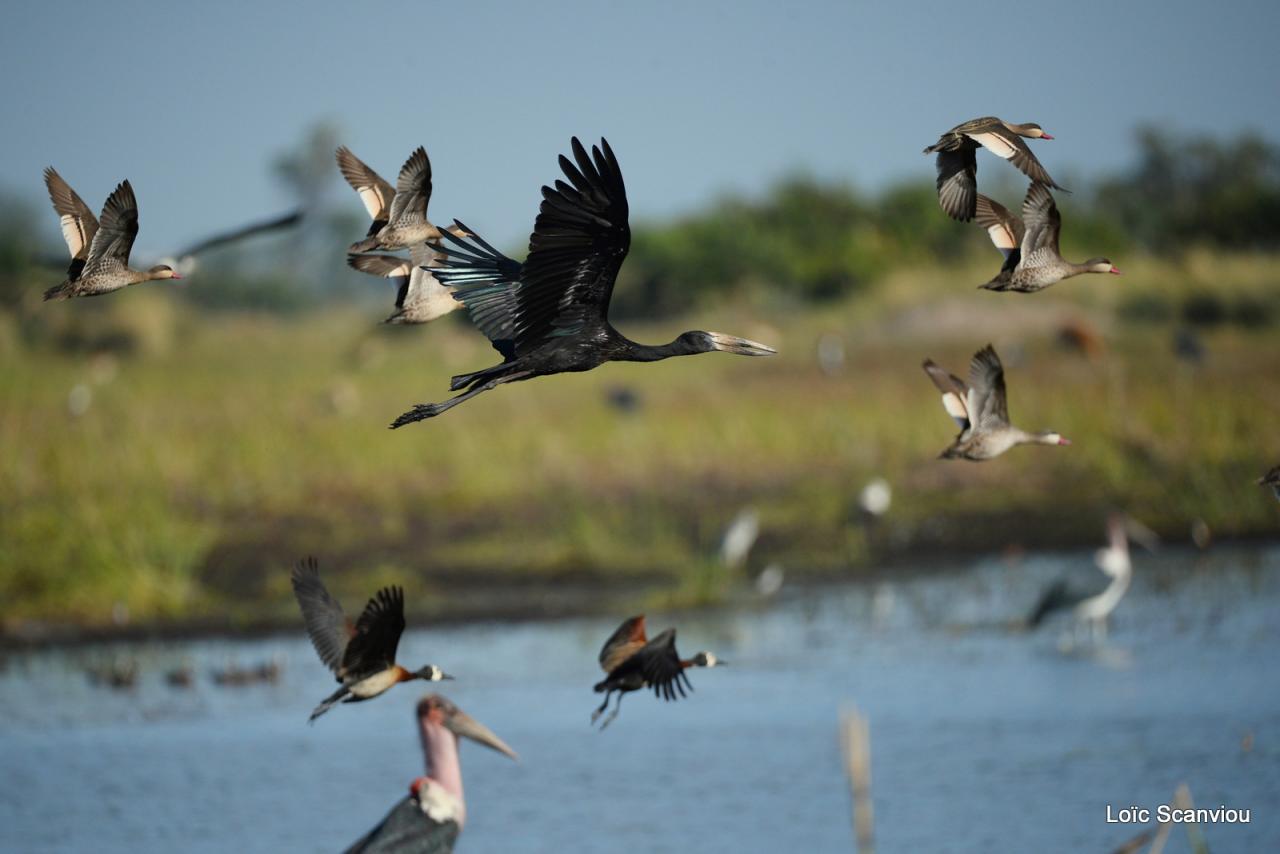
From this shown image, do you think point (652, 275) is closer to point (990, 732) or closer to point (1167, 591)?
point (1167, 591)

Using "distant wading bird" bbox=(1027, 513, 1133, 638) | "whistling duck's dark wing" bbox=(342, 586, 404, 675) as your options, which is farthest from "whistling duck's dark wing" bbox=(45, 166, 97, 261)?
"distant wading bird" bbox=(1027, 513, 1133, 638)

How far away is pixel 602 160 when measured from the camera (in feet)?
17.9

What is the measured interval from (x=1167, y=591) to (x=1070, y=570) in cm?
82

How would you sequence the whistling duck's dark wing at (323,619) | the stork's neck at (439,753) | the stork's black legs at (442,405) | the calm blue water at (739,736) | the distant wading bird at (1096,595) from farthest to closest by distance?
the distant wading bird at (1096,595), the calm blue water at (739,736), the stork's neck at (439,753), the whistling duck's dark wing at (323,619), the stork's black legs at (442,405)

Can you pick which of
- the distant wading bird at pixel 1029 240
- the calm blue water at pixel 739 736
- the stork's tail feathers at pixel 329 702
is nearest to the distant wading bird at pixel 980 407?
the distant wading bird at pixel 1029 240

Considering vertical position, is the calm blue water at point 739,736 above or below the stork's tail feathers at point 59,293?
below

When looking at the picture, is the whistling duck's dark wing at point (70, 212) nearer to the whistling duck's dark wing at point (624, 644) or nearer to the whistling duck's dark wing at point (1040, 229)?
the whistling duck's dark wing at point (624, 644)

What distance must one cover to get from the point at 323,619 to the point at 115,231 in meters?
1.62

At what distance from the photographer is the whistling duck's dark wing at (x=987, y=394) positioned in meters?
6.12

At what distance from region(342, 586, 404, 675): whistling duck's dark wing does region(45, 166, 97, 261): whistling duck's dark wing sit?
166cm

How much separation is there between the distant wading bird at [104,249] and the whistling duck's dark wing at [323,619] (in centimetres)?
125

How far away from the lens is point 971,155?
5770mm

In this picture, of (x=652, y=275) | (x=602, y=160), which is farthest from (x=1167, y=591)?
(x=652, y=275)

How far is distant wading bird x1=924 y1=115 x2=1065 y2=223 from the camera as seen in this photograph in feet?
18.1
